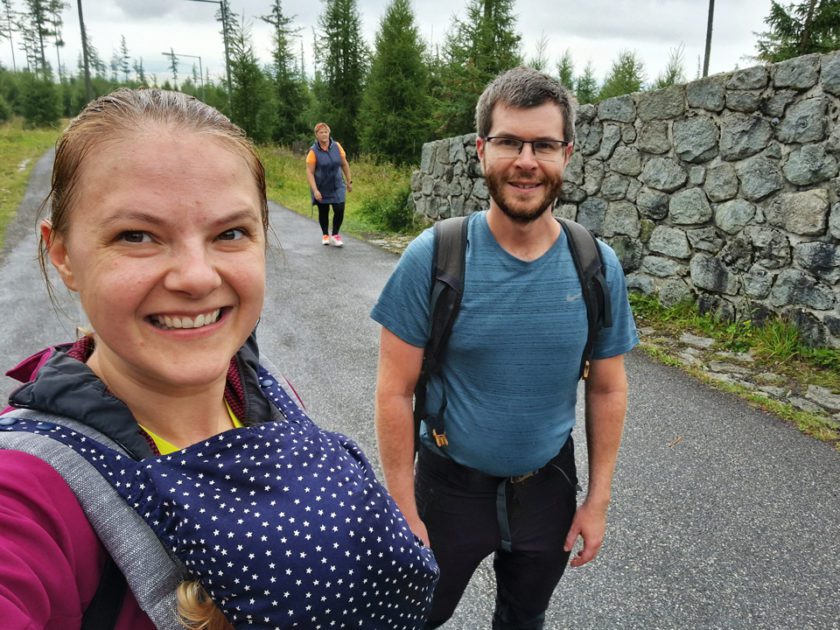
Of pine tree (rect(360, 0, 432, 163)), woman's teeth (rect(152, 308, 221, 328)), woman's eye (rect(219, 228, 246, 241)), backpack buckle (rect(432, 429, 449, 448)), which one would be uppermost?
pine tree (rect(360, 0, 432, 163))

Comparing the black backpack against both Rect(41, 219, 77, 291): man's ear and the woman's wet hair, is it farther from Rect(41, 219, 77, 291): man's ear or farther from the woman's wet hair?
Rect(41, 219, 77, 291): man's ear

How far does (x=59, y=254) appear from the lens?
2.74 feet

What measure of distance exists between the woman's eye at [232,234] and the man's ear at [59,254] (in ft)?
0.69

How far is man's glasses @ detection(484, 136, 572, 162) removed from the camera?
1716 mm

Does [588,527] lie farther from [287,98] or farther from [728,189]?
[287,98]

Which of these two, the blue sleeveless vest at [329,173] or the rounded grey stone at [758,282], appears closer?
the rounded grey stone at [758,282]

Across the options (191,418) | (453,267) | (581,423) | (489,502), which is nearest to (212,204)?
(191,418)

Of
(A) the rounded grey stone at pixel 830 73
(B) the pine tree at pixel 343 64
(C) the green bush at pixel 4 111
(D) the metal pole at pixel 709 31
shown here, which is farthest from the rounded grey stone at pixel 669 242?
(C) the green bush at pixel 4 111

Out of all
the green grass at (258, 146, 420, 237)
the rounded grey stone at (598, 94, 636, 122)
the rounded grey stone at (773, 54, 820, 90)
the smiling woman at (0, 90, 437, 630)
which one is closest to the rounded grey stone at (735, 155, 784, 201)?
the rounded grey stone at (773, 54, 820, 90)

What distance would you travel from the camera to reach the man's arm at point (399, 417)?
1.62 m

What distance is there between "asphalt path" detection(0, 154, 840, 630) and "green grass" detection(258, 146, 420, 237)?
5.57 m

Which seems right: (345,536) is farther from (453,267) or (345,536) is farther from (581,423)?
(581,423)

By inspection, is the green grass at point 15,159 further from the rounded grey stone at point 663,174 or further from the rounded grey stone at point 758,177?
the rounded grey stone at point 758,177

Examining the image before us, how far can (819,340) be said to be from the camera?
456 centimetres
